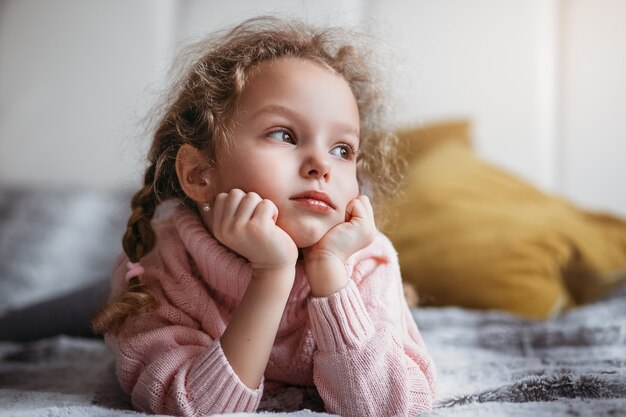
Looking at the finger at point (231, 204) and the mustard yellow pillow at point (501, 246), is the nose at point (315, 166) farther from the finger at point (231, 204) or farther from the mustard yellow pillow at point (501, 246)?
the mustard yellow pillow at point (501, 246)

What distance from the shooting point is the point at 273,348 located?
0.79 meters

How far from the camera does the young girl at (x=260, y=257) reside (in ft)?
2.30

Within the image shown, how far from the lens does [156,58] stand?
6.67 ft

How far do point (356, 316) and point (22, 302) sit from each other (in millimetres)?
1008

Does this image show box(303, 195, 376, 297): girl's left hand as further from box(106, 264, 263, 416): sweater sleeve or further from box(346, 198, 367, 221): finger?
box(106, 264, 263, 416): sweater sleeve

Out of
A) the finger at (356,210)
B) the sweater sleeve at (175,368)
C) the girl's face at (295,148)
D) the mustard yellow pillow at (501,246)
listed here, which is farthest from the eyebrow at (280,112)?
→ the mustard yellow pillow at (501,246)

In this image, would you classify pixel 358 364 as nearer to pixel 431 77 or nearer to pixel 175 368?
pixel 175 368

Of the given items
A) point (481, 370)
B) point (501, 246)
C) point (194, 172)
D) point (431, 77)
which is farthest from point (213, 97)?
point (431, 77)

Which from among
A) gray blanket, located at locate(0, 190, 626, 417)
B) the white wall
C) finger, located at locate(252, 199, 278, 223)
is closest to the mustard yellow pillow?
gray blanket, located at locate(0, 190, 626, 417)

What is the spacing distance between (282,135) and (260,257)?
140mm

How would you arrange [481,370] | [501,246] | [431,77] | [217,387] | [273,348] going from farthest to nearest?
[431,77]
[501,246]
[481,370]
[273,348]
[217,387]

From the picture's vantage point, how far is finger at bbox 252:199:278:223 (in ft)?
2.29

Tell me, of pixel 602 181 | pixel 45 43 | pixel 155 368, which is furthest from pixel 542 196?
pixel 45 43

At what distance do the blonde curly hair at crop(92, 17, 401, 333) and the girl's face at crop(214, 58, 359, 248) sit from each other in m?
0.03
